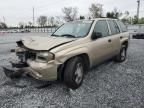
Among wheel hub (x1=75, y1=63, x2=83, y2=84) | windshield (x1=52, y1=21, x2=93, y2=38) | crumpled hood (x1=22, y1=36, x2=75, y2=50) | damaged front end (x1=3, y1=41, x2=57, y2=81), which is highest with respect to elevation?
windshield (x1=52, y1=21, x2=93, y2=38)

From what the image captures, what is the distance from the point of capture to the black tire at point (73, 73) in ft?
12.6

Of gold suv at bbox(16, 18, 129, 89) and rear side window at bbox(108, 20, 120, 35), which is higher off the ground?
rear side window at bbox(108, 20, 120, 35)

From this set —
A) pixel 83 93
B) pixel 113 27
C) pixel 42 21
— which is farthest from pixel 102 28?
pixel 42 21

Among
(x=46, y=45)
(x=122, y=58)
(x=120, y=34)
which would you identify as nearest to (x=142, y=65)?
(x=122, y=58)

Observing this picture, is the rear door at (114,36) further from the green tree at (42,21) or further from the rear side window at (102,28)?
the green tree at (42,21)

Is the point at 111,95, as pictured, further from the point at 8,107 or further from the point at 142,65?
the point at 142,65

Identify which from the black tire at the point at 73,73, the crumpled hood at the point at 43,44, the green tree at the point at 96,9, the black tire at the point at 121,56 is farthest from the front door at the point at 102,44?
the green tree at the point at 96,9

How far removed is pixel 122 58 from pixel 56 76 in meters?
3.78

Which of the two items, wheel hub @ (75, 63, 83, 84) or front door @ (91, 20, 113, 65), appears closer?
wheel hub @ (75, 63, 83, 84)

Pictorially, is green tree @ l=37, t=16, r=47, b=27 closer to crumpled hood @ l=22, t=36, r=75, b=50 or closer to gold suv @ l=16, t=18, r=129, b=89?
gold suv @ l=16, t=18, r=129, b=89

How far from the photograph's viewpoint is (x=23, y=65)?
13.0 ft

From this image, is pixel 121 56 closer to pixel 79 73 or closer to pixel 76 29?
pixel 76 29

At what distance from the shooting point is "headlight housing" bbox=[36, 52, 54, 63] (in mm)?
3629

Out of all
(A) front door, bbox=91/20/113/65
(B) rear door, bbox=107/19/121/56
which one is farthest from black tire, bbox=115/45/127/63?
(A) front door, bbox=91/20/113/65
